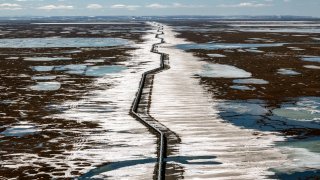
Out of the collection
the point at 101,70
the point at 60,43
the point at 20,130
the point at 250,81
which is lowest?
the point at 60,43

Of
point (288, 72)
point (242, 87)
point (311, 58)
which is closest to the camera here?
point (242, 87)

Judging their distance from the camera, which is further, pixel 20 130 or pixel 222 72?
pixel 222 72

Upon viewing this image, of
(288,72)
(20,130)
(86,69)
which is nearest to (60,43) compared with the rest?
(86,69)

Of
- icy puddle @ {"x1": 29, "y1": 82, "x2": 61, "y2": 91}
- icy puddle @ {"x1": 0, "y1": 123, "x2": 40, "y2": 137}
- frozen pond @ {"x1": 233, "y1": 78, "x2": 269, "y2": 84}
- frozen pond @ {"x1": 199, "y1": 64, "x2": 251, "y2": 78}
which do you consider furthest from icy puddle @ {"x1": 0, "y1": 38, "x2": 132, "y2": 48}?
icy puddle @ {"x1": 0, "y1": 123, "x2": 40, "y2": 137}

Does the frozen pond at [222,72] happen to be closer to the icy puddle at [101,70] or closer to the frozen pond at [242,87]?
the frozen pond at [242,87]

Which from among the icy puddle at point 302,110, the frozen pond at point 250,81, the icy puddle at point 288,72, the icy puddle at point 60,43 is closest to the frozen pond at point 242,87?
the frozen pond at point 250,81

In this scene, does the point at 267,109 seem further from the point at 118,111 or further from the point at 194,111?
the point at 118,111

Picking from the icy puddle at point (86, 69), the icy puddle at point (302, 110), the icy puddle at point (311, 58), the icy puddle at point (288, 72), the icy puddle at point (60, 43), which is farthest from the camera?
the icy puddle at point (60, 43)

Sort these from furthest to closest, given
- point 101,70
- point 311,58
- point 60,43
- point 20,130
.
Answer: point 60,43
point 311,58
point 101,70
point 20,130

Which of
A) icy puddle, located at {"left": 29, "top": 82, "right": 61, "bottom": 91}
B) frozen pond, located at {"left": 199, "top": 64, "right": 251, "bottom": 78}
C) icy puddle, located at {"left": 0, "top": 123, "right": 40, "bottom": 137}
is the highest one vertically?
frozen pond, located at {"left": 199, "top": 64, "right": 251, "bottom": 78}

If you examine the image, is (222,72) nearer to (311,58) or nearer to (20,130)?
(311,58)

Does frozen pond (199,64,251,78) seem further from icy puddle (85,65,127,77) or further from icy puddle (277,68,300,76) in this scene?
icy puddle (85,65,127,77)

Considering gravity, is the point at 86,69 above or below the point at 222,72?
below
